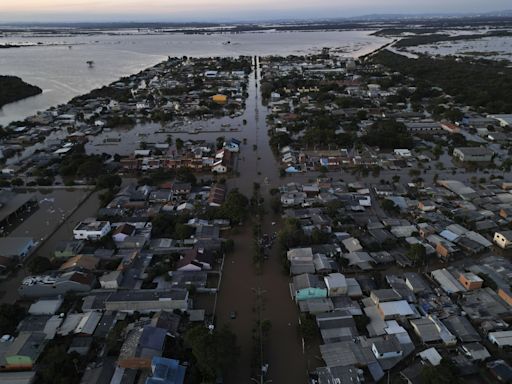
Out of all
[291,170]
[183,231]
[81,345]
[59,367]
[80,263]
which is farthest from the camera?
[291,170]

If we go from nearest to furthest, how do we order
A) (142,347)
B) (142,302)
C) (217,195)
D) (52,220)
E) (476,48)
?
(142,347)
(142,302)
(52,220)
(217,195)
(476,48)

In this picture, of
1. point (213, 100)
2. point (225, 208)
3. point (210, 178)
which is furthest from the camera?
point (213, 100)

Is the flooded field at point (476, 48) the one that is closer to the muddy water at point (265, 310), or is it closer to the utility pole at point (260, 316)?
the muddy water at point (265, 310)

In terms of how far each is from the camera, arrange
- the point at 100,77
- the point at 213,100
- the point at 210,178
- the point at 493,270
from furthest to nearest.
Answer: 1. the point at 100,77
2. the point at 213,100
3. the point at 210,178
4. the point at 493,270

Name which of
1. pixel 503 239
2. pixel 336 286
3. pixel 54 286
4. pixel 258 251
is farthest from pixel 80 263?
pixel 503 239

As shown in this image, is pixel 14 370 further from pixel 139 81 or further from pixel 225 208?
pixel 139 81

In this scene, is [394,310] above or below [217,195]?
above

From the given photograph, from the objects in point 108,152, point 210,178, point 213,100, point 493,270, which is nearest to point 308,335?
point 493,270

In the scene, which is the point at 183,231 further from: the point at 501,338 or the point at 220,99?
the point at 220,99
